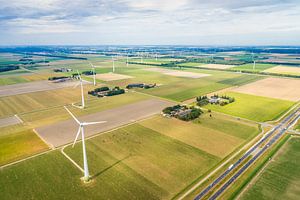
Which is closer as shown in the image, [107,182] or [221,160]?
[107,182]

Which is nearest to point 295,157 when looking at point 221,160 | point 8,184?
point 221,160

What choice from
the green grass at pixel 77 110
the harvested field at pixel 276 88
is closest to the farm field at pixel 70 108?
the green grass at pixel 77 110

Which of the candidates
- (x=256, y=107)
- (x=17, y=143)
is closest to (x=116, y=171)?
(x=17, y=143)

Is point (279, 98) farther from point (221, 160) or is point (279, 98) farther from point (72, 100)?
point (72, 100)

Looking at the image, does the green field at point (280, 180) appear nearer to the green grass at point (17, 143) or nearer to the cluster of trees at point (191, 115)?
the cluster of trees at point (191, 115)

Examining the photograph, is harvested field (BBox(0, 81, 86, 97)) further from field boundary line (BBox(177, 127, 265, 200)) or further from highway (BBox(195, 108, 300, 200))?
highway (BBox(195, 108, 300, 200))
